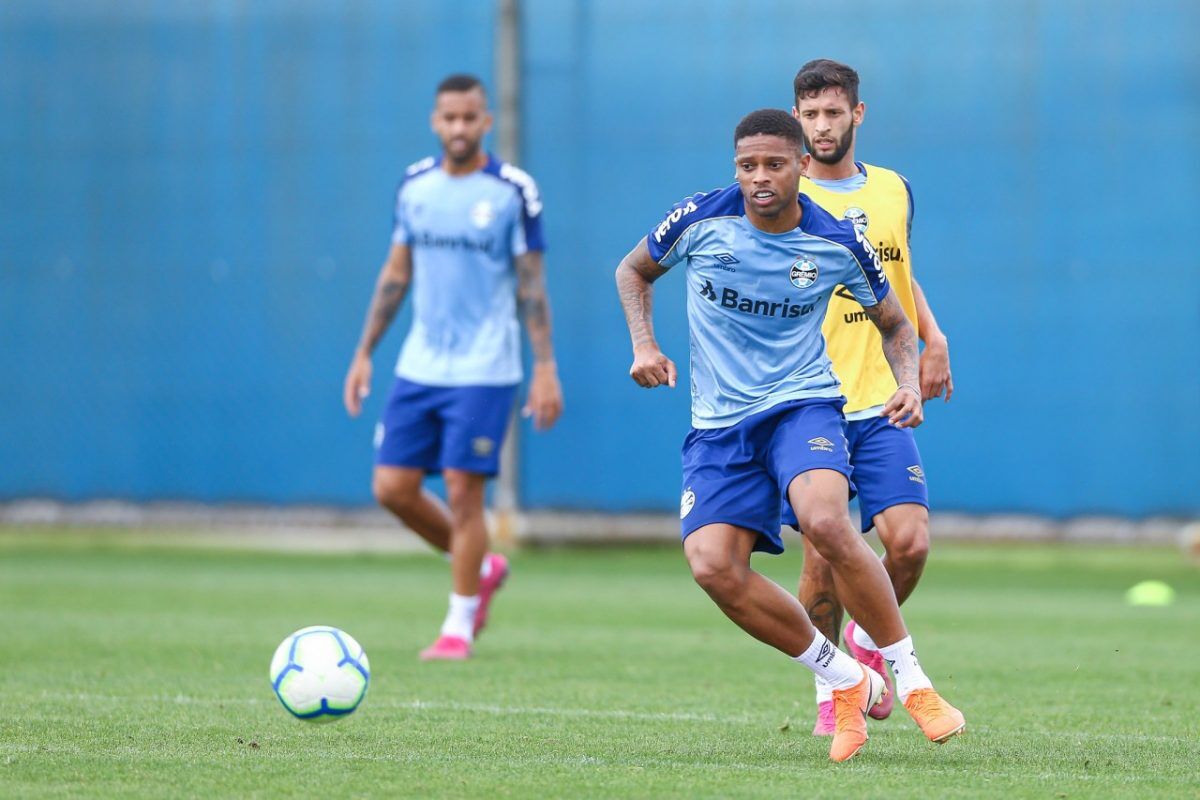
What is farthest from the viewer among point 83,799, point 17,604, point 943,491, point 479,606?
point 943,491

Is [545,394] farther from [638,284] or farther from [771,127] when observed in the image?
[771,127]

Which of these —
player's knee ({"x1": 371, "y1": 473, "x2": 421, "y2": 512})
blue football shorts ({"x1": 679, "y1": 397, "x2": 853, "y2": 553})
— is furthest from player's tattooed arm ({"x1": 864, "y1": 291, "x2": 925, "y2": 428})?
player's knee ({"x1": 371, "y1": 473, "x2": 421, "y2": 512})

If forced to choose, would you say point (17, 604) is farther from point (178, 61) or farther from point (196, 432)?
point (178, 61)

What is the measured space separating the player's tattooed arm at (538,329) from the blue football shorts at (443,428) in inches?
10.0

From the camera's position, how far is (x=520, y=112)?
18141mm

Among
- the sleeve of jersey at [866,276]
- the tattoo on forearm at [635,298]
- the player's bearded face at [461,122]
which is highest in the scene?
the player's bearded face at [461,122]

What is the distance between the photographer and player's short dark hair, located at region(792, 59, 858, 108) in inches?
281

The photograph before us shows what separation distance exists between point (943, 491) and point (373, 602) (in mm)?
6178

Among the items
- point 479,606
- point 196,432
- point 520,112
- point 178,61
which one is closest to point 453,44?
point 520,112

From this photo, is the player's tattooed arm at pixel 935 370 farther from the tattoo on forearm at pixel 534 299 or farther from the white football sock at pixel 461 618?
the tattoo on forearm at pixel 534 299

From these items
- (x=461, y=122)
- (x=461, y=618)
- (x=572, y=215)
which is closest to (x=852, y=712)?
(x=461, y=618)

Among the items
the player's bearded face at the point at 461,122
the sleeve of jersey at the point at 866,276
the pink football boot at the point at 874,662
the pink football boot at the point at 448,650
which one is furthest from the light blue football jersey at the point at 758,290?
the player's bearded face at the point at 461,122

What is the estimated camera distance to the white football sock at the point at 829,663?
20.4 ft

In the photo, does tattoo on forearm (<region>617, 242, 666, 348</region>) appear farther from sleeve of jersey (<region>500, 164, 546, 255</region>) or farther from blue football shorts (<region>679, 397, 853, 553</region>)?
sleeve of jersey (<region>500, 164, 546, 255</region>)
